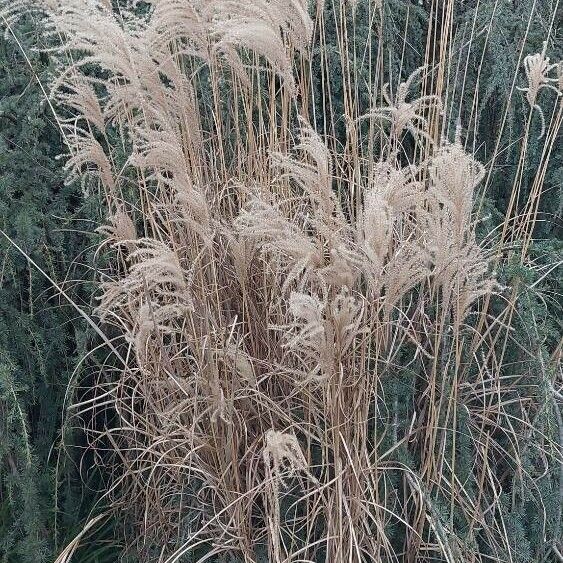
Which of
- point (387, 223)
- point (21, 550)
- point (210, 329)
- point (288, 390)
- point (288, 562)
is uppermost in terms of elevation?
point (387, 223)

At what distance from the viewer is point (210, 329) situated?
2.35 m

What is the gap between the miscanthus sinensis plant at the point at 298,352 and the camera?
1.99 m

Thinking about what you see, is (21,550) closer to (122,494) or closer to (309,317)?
(122,494)

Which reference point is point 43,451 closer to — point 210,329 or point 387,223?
point 210,329

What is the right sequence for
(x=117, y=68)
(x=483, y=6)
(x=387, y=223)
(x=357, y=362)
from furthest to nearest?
(x=483, y=6) < (x=357, y=362) < (x=117, y=68) < (x=387, y=223)

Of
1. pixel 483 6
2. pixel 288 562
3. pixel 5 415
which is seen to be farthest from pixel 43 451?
pixel 483 6

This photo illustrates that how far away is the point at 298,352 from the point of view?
2326mm

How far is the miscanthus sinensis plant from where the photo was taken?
1993mm

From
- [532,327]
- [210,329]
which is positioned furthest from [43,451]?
[532,327]

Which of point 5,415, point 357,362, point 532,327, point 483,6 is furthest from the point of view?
point 483,6

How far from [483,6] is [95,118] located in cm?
193

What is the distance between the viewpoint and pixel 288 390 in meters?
2.41

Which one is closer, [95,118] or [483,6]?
[95,118]

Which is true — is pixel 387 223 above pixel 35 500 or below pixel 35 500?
above
